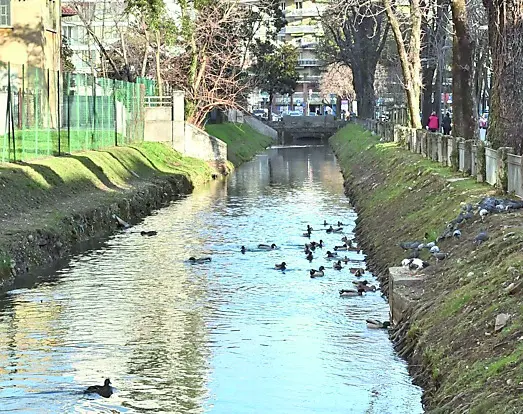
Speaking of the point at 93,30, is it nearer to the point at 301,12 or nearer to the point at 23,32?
the point at 23,32

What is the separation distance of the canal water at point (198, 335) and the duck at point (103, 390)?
11cm

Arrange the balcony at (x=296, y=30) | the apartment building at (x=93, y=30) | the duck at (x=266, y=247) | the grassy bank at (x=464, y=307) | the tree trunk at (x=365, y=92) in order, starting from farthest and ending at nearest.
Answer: the balcony at (x=296, y=30) → the apartment building at (x=93, y=30) → the tree trunk at (x=365, y=92) → the duck at (x=266, y=247) → the grassy bank at (x=464, y=307)

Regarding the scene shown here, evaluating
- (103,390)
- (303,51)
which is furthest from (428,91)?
(303,51)

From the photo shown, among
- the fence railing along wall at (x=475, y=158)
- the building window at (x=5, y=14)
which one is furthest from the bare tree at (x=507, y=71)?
the building window at (x=5, y=14)

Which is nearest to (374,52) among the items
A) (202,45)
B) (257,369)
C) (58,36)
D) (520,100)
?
(202,45)

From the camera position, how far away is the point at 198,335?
61.1ft

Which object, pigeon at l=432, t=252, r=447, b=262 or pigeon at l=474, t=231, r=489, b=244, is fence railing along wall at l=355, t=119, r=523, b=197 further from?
pigeon at l=474, t=231, r=489, b=244

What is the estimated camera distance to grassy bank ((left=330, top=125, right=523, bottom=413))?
1132 centimetres

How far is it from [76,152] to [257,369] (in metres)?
27.1

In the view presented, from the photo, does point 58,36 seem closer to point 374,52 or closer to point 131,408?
point 374,52

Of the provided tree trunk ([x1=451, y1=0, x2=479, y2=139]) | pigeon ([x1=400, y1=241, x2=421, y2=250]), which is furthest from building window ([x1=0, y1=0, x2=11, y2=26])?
pigeon ([x1=400, y1=241, x2=421, y2=250])

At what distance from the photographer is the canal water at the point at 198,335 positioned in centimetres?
1455

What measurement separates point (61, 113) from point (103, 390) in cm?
2769

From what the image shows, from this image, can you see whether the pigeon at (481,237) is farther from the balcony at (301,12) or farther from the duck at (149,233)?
the balcony at (301,12)
